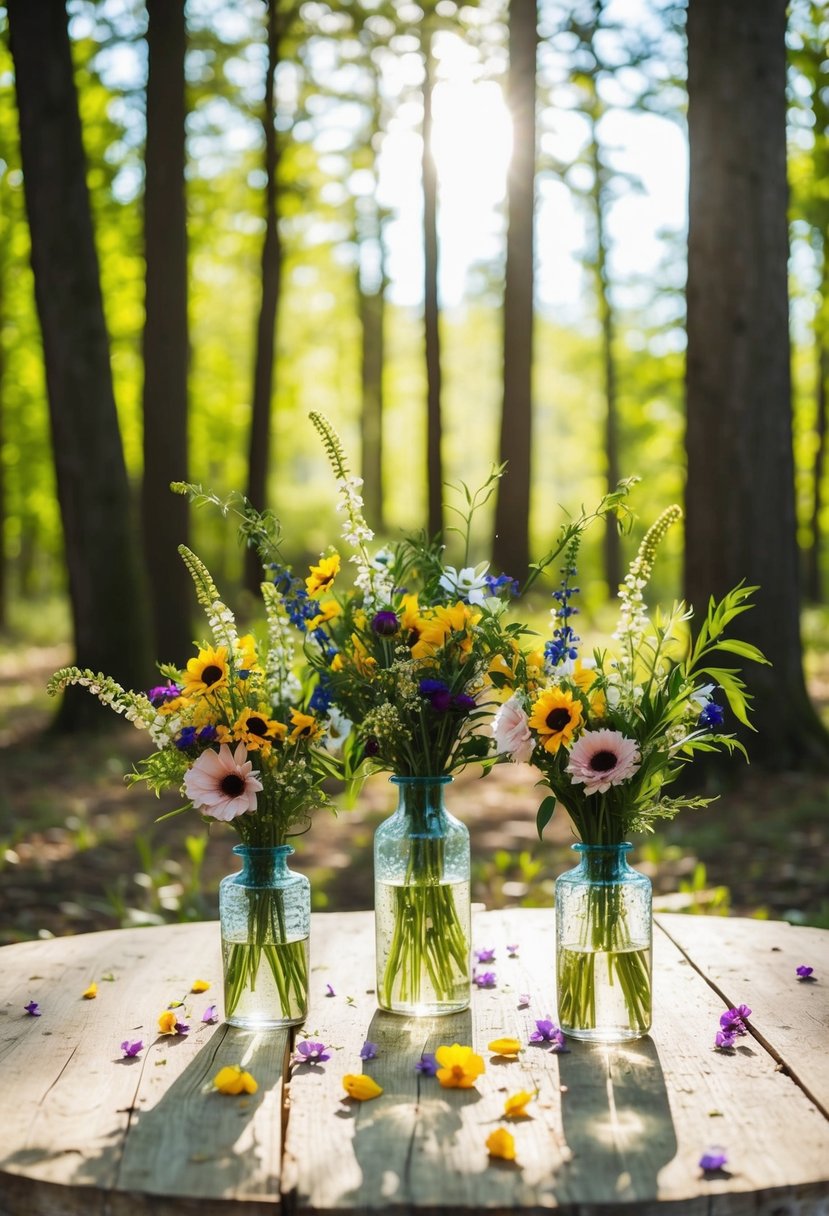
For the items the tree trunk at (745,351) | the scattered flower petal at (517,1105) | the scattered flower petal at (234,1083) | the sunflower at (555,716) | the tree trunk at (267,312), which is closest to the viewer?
the scattered flower petal at (517,1105)

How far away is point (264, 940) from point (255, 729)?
0.41m

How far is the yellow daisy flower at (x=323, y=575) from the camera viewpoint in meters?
2.30

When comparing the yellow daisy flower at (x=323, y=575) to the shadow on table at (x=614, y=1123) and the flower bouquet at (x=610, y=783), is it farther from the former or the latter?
the shadow on table at (x=614, y=1123)

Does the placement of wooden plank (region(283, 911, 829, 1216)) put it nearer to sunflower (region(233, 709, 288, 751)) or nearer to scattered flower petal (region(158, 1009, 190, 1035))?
scattered flower petal (region(158, 1009, 190, 1035))

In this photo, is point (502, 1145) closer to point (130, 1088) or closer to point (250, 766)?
point (130, 1088)

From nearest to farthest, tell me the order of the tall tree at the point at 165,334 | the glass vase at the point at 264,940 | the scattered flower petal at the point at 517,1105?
1. the scattered flower petal at the point at 517,1105
2. the glass vase at the point at 264,940
3. the tall tree at the point at 165,334

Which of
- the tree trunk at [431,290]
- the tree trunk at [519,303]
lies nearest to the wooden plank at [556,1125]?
the tree trunk at [519,303]

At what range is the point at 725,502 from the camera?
6465mm

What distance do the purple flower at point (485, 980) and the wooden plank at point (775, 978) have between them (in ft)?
1.55

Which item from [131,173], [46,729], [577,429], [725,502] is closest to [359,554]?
[725,502]

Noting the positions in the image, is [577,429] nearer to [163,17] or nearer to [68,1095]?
[163,17]

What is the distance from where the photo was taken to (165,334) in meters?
9.54

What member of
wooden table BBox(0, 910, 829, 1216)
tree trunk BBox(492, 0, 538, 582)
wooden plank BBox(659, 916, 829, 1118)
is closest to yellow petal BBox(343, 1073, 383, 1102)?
wooden table BBox(0, 910, 829, 1216)

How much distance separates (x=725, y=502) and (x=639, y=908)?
15.1 ft
